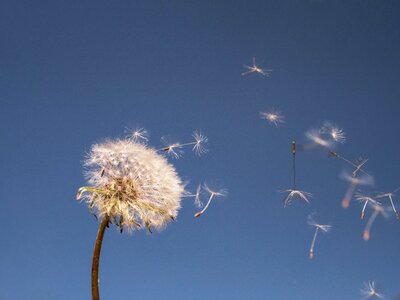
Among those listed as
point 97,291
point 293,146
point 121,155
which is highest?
point 121,155

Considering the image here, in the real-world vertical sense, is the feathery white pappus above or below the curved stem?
above

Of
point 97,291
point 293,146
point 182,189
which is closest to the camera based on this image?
point 293,146

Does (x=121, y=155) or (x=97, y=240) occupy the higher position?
(x=121, y=155)

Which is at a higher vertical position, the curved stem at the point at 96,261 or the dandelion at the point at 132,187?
the dandelion at the point at 132,187

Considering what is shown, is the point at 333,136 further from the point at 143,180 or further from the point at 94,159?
the point at 94,159

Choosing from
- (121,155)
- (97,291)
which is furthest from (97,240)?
(121,155)

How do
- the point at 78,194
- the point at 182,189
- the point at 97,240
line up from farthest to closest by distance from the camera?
1. the point at 182,189
2. the point at 78,194
3. the point at 97,240
